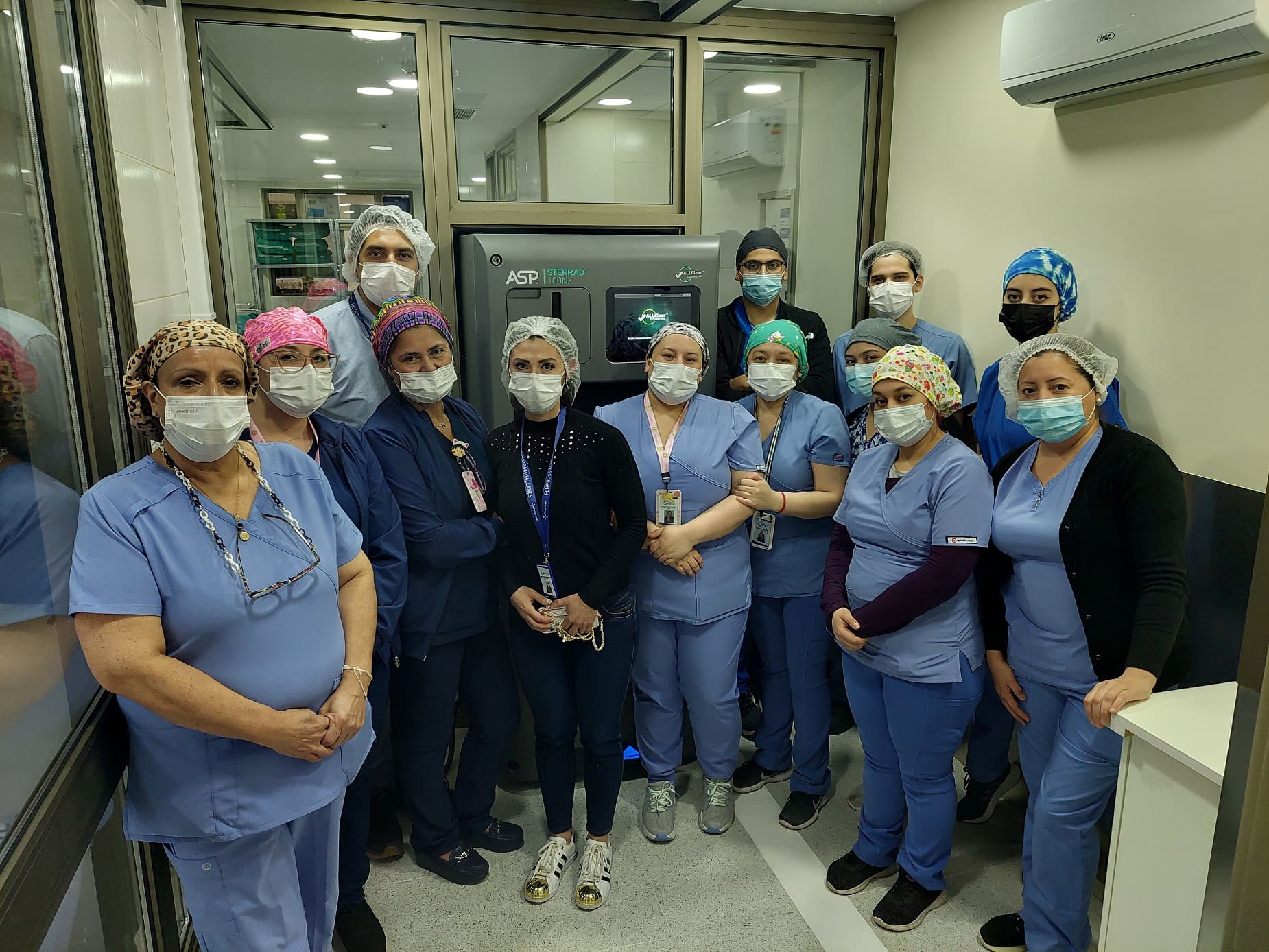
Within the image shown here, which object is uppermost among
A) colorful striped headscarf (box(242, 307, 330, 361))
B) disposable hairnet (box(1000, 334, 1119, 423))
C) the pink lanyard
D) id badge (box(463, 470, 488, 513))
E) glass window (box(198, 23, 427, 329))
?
glass window (box(198, 23, 427, 329))

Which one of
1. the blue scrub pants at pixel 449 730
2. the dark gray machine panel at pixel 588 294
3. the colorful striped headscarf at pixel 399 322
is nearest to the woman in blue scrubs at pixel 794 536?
the dark gray machine panel at pixel 588 294

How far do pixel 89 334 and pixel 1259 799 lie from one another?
1.77 meters

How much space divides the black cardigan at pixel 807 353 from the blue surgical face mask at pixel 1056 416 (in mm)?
929

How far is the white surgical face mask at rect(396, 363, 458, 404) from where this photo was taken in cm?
196

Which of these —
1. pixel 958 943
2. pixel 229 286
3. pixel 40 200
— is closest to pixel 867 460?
pixel 958 943

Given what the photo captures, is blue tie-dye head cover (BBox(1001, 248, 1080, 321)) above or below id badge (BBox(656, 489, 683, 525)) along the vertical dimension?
above

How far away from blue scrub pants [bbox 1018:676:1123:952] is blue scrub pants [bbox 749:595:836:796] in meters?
0.64

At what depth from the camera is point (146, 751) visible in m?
1.36

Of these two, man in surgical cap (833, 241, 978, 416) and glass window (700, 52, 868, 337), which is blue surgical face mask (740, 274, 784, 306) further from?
glass window (700, 52, 868, 337)

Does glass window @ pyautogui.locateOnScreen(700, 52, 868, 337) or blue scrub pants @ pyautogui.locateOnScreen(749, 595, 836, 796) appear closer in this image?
blue scrub pants @ pyautogui.locateOnScreen(749, 595, 836, 796)

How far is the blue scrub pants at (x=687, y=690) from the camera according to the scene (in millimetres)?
2334

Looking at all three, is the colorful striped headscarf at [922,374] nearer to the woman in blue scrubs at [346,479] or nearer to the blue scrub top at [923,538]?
the blue scrub top at [923,538]

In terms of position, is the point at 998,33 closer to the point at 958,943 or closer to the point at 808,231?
the point at 808,231

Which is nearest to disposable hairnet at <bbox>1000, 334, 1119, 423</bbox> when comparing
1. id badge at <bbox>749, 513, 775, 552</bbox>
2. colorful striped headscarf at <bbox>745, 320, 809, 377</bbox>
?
colorful striped headscarf at <bbox>745, 320, 809, 377</bbox>
